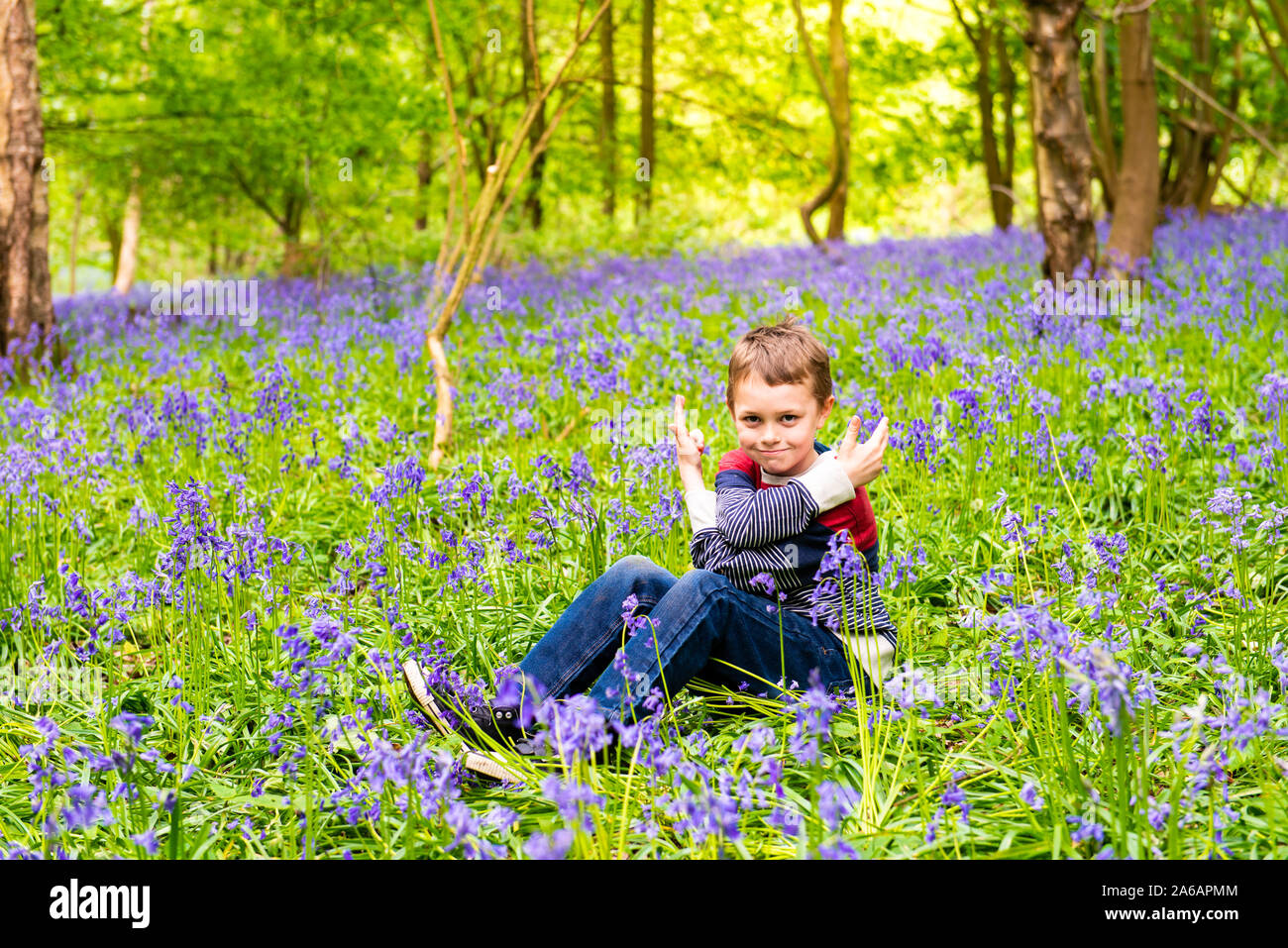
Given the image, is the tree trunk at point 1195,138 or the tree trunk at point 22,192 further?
the tree trunk at point 1195,138

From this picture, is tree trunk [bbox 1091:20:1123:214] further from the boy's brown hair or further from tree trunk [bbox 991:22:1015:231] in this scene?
the boy's brown hair

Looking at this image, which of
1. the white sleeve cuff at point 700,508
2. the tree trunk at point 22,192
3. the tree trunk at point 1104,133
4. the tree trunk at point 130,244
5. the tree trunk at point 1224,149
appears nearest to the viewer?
the white sleeve cuff at point 700,508

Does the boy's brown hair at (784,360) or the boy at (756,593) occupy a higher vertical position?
the boy's brown hair at (784,360)

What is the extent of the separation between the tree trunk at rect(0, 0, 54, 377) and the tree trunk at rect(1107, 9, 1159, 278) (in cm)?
866

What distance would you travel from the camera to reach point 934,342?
5.45 meters

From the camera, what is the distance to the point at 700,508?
311 centimetres

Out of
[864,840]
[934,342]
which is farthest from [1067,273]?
[864,840]

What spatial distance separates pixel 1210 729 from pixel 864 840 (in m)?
0.99

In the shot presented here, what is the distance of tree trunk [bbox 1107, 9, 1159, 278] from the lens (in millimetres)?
8578

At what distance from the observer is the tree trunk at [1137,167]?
858 centimetres

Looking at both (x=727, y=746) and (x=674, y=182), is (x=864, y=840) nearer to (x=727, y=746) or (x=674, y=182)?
(x=727, y=746)

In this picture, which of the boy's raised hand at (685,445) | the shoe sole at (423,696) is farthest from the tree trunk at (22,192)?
the boy's raised hand at (685,445)

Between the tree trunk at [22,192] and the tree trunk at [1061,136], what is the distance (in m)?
7.64

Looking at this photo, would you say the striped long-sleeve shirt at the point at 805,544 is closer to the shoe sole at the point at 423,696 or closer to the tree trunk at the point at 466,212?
the shoe sole at the point at 423,696
